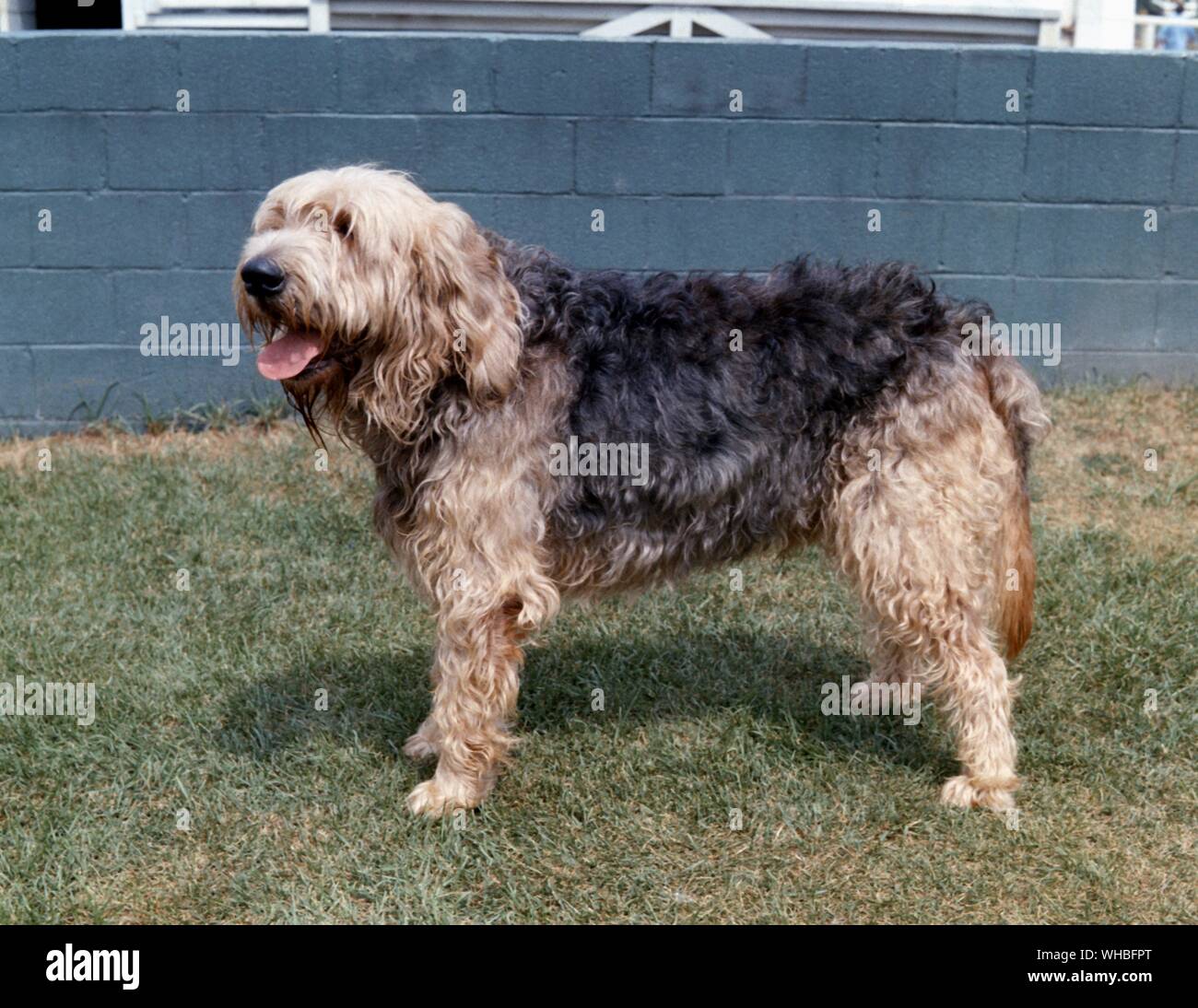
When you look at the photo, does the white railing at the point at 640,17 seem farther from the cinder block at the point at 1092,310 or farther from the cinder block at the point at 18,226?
the cinder block at the point at 1092,310

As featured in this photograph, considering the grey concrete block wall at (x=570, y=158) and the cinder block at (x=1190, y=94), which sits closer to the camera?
the grey concrete block wall at (x=570, y=158)

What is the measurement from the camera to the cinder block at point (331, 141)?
7.09 metres

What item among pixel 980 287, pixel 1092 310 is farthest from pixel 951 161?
pixel 1092 310

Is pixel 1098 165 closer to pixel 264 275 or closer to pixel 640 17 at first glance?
pixel 640 17

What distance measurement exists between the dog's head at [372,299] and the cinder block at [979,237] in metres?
4.38

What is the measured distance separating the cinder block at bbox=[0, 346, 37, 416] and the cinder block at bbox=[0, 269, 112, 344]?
70 mm

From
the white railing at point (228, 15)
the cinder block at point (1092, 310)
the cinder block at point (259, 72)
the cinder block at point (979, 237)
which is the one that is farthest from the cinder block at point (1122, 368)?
the white railing at point (228, 15)

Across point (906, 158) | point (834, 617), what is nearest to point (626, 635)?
point (834, 617)

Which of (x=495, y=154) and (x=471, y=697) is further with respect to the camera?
(x=495, y=154)

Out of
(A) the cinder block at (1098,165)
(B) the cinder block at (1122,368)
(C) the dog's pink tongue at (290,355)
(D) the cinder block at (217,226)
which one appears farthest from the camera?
(B) the cinder block at (1122,368)

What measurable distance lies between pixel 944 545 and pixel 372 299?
1.89 m

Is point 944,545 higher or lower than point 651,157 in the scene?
lower

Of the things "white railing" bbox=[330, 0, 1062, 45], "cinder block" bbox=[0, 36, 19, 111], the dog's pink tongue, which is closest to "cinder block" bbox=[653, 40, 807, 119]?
"white railing" bbox=[330, 0, 1062, 45]

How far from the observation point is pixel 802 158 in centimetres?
727
